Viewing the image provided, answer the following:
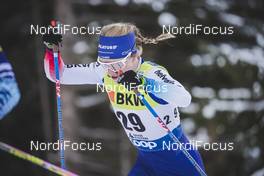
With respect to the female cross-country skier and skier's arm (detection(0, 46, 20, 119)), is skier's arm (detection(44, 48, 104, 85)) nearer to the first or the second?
the female cross-country skier

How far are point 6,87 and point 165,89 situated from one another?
2.84 ft

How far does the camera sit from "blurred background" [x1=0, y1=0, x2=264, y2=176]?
309 centimetres

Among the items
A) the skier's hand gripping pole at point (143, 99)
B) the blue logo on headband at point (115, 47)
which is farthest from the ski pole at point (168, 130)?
the blue logo on headband at point (115, 47)

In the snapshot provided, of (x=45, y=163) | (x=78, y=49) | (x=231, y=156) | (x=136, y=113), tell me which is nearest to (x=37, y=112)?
(x=78, y=49)

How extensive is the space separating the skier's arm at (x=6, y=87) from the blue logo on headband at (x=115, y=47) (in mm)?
655

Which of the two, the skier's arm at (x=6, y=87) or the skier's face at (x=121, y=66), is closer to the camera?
the skier's face at (x=121, y=66)

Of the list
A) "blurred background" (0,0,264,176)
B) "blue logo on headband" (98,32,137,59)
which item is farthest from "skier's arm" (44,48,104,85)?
"blurred background" (0,0,264,176)

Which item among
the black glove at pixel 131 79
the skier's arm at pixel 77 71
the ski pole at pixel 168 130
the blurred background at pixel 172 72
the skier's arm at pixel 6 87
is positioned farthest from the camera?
the blurred background at pixel 172 72

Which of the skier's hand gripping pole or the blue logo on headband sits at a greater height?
the blue logo on headband

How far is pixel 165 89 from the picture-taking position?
2.18 meters

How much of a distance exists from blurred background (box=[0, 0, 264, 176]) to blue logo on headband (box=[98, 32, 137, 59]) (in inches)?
26.4

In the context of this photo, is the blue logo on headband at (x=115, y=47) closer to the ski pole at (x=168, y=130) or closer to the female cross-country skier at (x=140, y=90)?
the female cross-country skier at (x=140, y=90)

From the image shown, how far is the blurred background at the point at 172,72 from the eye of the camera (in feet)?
10.2

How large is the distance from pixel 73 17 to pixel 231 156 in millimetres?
1305
